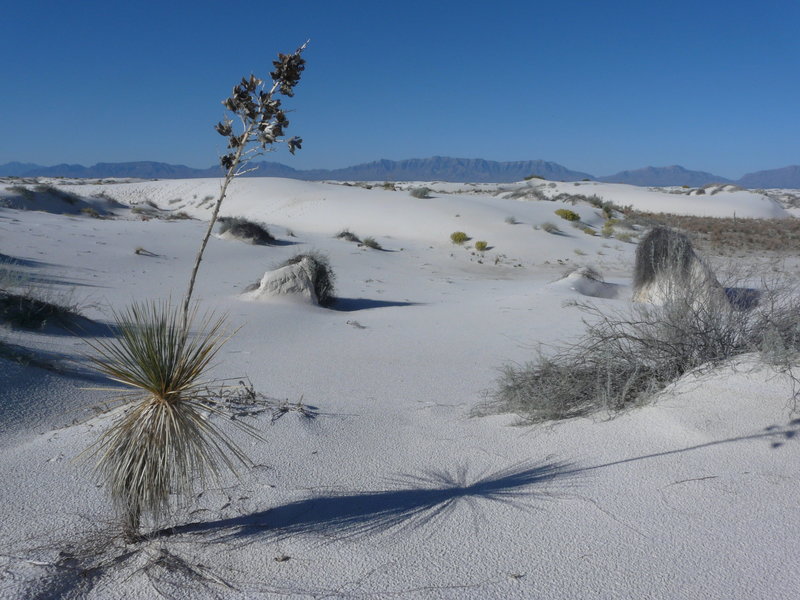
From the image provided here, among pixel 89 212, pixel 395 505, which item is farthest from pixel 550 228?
pixel 395 505

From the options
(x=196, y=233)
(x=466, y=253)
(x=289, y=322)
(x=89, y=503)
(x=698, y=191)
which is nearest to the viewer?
(x=89, y=503)

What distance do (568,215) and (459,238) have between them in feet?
26.7

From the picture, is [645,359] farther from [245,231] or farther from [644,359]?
[245,231]

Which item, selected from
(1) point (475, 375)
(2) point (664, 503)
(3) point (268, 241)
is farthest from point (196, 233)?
(2) point (664, 503)

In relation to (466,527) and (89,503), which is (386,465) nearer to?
(466,527)

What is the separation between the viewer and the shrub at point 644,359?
450 cm

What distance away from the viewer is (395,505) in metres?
3.44

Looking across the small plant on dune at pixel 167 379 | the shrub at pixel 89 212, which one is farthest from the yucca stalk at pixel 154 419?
the shrub at pixel 89 212

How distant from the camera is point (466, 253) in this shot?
22.8 m

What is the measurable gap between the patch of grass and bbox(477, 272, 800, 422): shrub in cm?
1907

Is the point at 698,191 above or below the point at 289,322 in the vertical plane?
above

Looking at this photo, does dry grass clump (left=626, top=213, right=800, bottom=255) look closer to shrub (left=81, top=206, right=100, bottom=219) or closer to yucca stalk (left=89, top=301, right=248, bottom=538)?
shrub (left=81, top=206, right=100, bottom=219)

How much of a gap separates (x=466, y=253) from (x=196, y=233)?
919 cm

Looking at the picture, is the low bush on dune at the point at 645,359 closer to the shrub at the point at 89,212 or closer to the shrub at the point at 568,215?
the shrub at the point at 89,212
